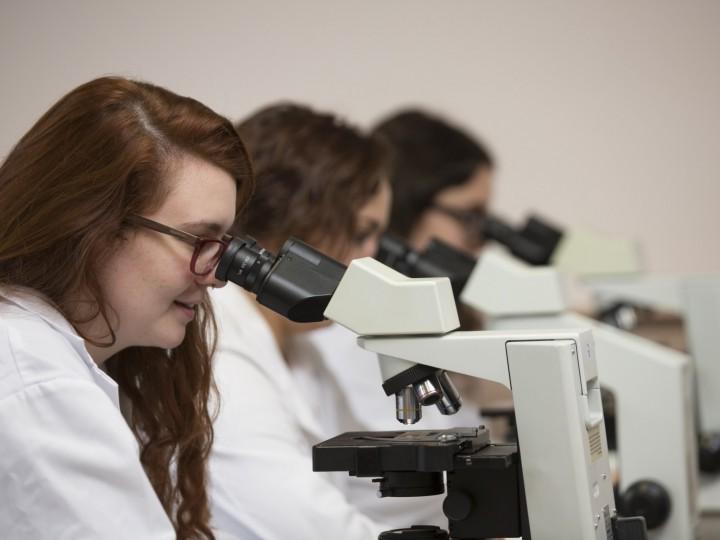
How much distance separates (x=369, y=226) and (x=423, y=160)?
1033mm

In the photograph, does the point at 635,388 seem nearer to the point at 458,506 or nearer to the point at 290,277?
the point at 458,506

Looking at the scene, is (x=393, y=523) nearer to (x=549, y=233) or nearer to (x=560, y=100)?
(x=549, y=233)

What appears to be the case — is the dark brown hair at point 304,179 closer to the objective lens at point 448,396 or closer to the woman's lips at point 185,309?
the woman's lips at point 185,309

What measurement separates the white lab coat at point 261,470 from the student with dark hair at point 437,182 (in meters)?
1.26

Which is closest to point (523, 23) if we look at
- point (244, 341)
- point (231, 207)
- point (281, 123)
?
point (281, 123)

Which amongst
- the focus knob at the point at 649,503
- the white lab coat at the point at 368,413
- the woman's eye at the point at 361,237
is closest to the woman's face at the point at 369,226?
the woman's eye at the point at 361,237

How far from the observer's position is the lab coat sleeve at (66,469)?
97 centimetres

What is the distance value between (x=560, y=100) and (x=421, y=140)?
137cm

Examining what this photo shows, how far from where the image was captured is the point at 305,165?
6.35 ft

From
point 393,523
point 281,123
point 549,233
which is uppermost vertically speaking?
point 281,123

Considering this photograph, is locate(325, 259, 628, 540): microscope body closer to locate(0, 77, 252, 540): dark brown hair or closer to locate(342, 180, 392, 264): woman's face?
locate(0, 77, 252, 540): dark brown hair

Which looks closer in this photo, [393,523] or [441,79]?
[393,523]

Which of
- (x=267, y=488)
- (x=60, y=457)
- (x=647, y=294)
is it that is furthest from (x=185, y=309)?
(x=647, y=294)

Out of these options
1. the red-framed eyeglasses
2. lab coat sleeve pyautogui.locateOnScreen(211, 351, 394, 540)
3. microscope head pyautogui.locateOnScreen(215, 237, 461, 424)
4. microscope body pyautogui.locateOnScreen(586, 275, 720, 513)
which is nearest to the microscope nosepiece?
microscope head pyautogui.locateOnScreen(215, 237, 461, 424)
